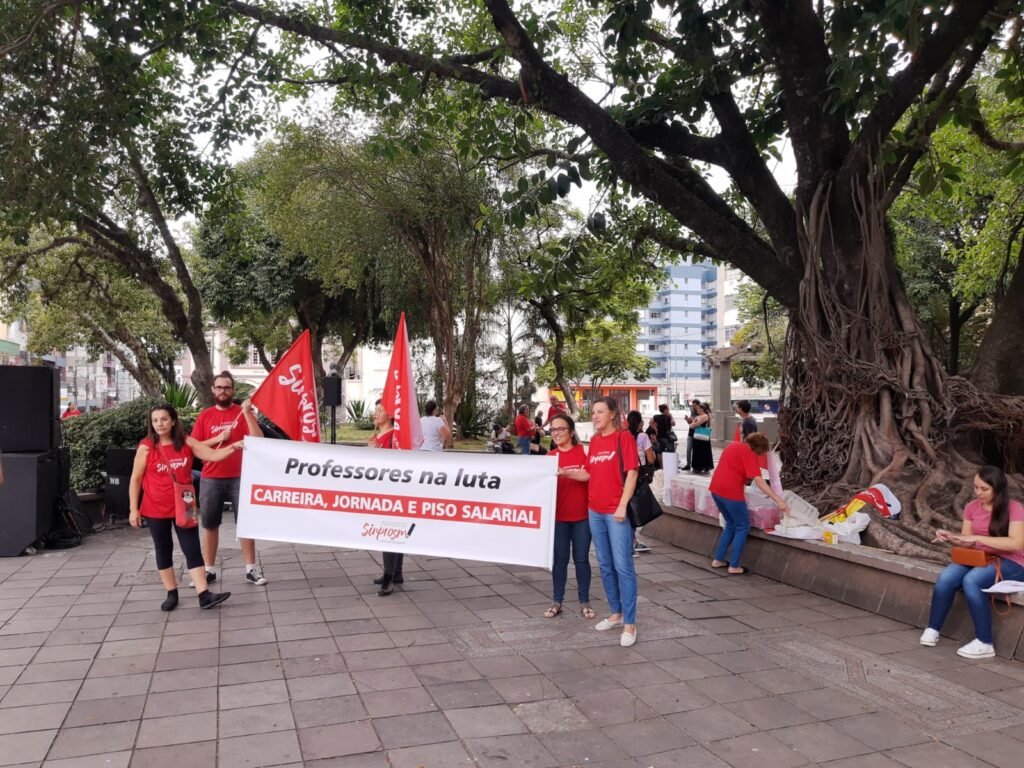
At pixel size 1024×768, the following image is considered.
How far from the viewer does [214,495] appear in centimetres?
709

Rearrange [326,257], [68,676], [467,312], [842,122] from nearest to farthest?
[68,676], [842,122], [326,257], [467,312]

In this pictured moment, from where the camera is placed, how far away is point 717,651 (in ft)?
18.0

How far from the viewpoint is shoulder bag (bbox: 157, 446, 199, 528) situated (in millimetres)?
6188

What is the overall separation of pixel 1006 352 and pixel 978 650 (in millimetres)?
4256

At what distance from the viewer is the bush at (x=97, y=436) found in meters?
10.8

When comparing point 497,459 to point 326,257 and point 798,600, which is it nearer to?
point 798,600

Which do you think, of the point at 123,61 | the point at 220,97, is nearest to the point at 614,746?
the point at 123,61

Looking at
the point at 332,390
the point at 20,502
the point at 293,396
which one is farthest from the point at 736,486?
the point at 332,390

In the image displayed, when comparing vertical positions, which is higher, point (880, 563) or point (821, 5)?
point (821, 5)

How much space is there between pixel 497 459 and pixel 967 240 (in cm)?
1729

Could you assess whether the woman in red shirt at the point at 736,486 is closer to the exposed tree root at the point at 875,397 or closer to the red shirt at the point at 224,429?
the exposed tree root at the point at 875,397

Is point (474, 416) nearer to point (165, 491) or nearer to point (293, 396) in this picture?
point (293, 396)

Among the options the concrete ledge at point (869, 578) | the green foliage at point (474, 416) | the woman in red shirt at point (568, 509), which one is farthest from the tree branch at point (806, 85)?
the green foliage at point (474, 416)

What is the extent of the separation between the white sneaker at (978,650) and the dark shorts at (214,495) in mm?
5793
